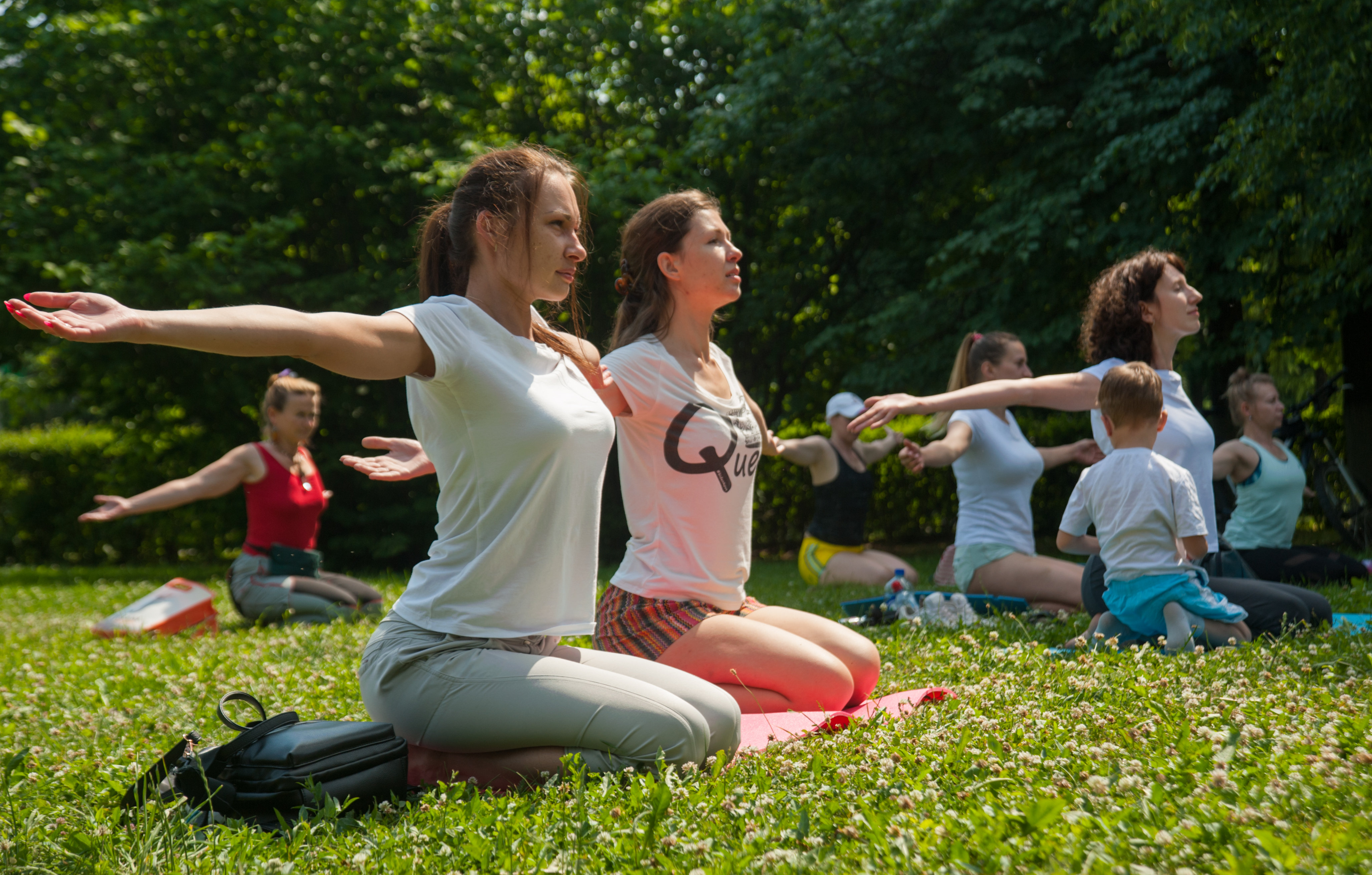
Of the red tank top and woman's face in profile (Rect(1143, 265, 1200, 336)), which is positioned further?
the red tank top

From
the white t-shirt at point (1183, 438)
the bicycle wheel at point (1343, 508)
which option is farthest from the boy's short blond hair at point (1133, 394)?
the bicycle wheel at point (1343, 508)

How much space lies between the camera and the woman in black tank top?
9.90 metres

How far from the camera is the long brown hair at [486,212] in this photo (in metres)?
3.60

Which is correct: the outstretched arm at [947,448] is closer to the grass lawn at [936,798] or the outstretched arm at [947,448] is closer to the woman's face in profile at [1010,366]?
the woman's face in profile at [1010,366]

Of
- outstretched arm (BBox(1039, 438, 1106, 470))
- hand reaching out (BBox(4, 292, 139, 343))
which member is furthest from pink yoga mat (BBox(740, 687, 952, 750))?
outstretched arm (BBox(1039, 438, 1106, 470))

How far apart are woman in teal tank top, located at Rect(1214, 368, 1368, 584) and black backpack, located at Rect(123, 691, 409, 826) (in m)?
6.85

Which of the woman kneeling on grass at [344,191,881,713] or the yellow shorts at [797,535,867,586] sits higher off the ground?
the woman kneeling on grass at [344,191,881,713]

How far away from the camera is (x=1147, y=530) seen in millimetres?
5156

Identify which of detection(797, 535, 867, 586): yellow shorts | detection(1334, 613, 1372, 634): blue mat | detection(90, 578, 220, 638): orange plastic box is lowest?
detection(90, 578, 220, 638): orange plastic box

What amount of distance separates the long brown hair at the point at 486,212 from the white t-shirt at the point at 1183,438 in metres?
3.35

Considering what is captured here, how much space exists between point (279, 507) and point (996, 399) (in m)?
6.18

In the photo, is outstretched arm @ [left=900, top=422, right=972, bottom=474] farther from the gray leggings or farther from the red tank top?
the red tank top

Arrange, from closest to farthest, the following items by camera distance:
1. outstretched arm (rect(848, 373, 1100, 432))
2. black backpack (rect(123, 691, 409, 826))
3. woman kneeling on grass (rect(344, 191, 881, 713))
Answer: black backpack (rect(123, 691, 409, 826)) < woman kneeling on grass (rect(344, 191, 881, 713)) < outstretched arm (rect(848, 373, 1100, 432))

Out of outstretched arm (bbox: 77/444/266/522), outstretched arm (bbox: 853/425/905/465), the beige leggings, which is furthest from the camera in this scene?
outstretched arm (bbox: 853/425/905/465)
